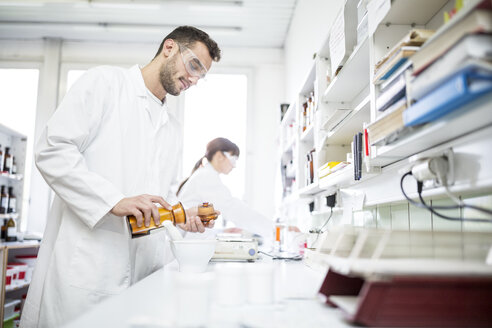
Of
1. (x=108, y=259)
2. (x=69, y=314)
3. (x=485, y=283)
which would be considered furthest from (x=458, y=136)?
(x=69, y=314)

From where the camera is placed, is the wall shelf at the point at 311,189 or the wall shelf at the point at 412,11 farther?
the wall shelf at the point at 311,189

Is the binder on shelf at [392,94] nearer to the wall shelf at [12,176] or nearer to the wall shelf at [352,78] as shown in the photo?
the wall shelf at [352,78]

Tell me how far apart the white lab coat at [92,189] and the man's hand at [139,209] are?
0.03m

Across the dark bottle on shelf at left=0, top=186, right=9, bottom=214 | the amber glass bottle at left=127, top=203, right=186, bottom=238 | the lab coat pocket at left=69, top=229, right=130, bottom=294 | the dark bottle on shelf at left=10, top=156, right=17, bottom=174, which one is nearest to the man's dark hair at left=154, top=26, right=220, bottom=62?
the amber glass bottle at left=127, top=203, right=186, bottom=238

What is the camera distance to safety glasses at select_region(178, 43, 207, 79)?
170 cm

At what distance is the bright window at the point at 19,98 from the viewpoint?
16.0 ft

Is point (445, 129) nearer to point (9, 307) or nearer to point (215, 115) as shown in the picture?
point (9, 307)

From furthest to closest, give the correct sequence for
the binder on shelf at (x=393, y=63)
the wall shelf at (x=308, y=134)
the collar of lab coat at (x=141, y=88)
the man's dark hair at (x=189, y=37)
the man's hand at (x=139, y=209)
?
the wall shelf at (x=308, y=134) → the man's dark hair at (x=189, y=37) → the collar of lab coat at (x=141, y=88) → the man's hand at (x=139, y=209) → the binder on shelf at (x=393, y=63)

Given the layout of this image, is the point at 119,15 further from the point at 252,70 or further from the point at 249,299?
the point at 249,299

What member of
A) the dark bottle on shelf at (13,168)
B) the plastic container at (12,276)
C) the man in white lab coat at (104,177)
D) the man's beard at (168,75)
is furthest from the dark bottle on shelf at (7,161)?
the man's beard at (168,75)

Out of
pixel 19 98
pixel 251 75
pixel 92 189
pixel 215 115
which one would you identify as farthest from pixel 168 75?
pixel 19 98

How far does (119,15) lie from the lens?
4414mm

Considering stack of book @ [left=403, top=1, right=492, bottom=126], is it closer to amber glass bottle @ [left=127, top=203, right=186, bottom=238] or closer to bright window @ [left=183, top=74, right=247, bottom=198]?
amber glass bottle @ [left=127, top=203, right=186, bottom=238]

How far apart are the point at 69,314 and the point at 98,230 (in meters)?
0.30
